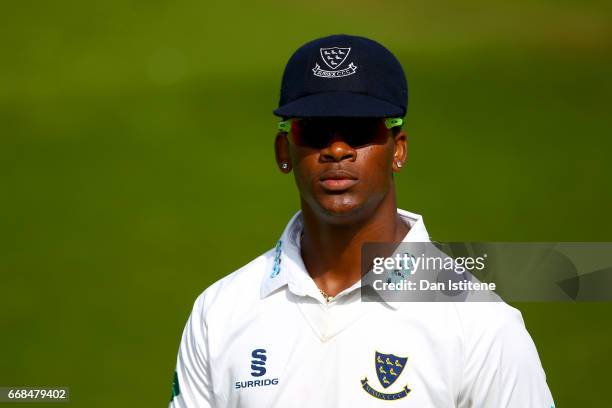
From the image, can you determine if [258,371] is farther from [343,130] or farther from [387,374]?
[343,130]

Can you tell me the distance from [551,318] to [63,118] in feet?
15.7

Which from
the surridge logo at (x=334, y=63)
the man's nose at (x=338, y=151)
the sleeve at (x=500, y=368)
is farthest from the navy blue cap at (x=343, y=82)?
the sleeve at (x=500, y=368)

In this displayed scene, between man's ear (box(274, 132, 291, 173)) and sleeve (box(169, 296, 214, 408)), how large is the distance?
1.85ft

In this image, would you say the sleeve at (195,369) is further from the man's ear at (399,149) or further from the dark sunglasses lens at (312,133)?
the man's ear at (399,149)

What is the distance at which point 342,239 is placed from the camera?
13.9 ft

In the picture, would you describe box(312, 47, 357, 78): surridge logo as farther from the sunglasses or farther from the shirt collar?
the shirt collar

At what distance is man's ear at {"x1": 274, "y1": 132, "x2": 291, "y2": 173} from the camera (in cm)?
431

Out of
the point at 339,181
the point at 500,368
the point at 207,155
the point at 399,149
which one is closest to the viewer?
the point at 500,368

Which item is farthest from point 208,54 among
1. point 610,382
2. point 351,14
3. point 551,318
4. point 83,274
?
point 610,382

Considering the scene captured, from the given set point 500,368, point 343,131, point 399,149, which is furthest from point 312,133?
point 500,368

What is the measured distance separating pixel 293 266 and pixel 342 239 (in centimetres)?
22

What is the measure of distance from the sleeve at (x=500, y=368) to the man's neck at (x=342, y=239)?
0.47m

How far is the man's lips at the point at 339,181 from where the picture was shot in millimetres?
4043

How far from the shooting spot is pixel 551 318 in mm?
8414
